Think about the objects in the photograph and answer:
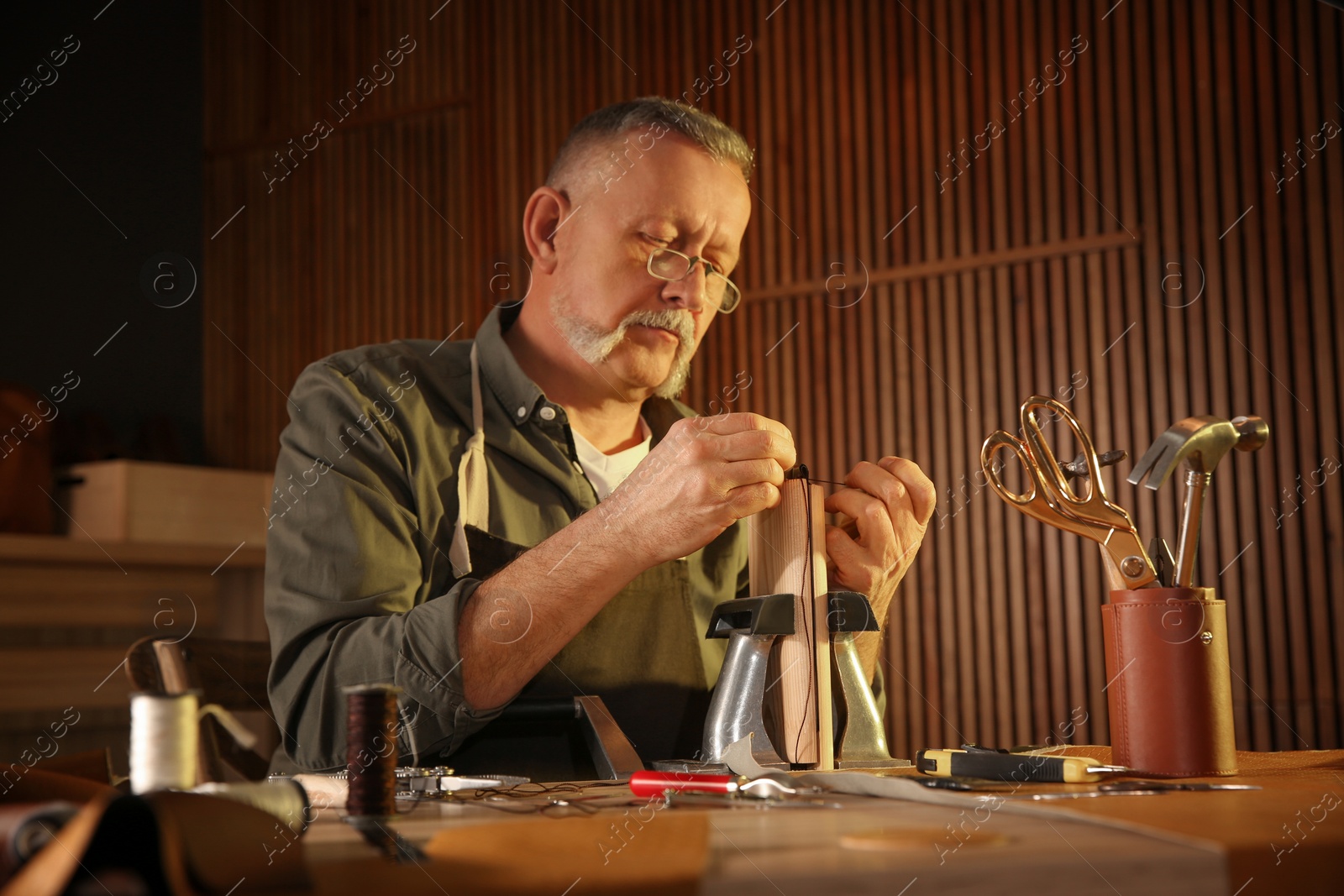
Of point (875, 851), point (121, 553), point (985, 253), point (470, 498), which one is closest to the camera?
point (875, 851)

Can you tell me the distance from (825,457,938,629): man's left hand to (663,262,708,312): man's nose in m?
0.45

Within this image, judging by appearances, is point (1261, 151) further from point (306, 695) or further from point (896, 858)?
point (896, 858)

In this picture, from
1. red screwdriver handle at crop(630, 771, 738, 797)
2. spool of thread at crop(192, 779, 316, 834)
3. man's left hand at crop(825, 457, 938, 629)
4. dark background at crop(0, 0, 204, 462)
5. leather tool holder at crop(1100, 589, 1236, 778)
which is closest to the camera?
spool of thread at crop(192, 779, 316, 834)

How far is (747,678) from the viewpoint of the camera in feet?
4.82

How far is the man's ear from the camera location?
2.21 metres

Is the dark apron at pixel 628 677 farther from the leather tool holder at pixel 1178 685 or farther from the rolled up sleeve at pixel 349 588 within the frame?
the leather tool holder at pixel 1178 685

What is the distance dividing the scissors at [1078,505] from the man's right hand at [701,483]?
27cm

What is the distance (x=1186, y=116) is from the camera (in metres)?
3.79

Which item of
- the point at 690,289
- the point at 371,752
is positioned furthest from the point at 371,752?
the point at 690,289

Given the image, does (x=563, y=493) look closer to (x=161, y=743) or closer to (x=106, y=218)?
(x=161, y=743)

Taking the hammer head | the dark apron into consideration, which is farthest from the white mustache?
the hammer head

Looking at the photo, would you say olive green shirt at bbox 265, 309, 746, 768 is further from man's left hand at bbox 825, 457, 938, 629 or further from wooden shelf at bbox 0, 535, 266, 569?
wooden shelf at bbox 0, 535, 266, 569

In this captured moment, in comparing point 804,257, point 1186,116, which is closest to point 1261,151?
point 1186,116

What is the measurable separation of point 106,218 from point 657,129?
3400 millimetres
